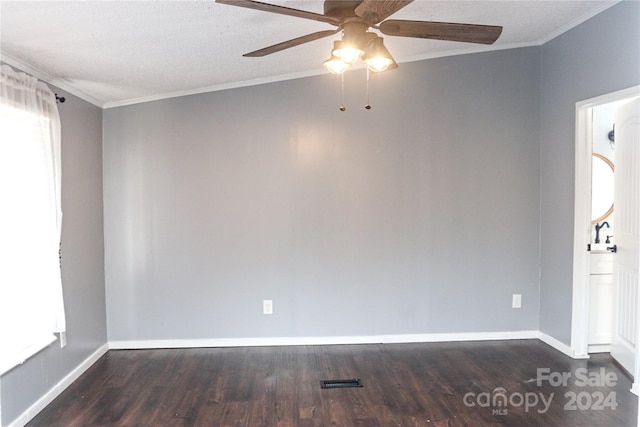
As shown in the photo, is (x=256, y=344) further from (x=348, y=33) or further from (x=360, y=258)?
(x=348, y=33)

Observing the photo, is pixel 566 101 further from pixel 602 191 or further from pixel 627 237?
pixel 627 237

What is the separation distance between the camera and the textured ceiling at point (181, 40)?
78.3 inches

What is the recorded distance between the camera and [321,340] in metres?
3.54

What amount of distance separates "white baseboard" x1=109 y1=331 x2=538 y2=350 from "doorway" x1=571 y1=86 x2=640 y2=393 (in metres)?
0.50

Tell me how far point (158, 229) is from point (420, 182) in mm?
2388

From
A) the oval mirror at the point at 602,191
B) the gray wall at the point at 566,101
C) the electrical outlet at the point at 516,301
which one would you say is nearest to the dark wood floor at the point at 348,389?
the electrical outlet at the point at 516,301

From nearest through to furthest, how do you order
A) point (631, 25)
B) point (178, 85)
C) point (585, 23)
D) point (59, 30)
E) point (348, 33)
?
point (348, 33) < point (59, 30) < point (631, 25) < point (585, 23) < point (178, 85)

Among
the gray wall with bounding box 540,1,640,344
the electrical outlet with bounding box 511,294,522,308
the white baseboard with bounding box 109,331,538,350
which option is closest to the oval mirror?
the gray wall with bounding box 540,1,640,344

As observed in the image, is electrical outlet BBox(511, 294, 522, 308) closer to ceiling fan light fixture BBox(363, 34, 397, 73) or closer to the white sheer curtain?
ceiling fan light fixture BBox(363, 34, 397, 73)

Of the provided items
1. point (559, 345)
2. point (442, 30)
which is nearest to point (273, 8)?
point (442, 30)

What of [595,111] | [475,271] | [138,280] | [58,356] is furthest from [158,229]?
[595,111]

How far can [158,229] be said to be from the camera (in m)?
3.46

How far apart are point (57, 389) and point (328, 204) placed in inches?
95.4

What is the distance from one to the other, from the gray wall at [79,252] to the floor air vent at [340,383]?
1.84 metres
